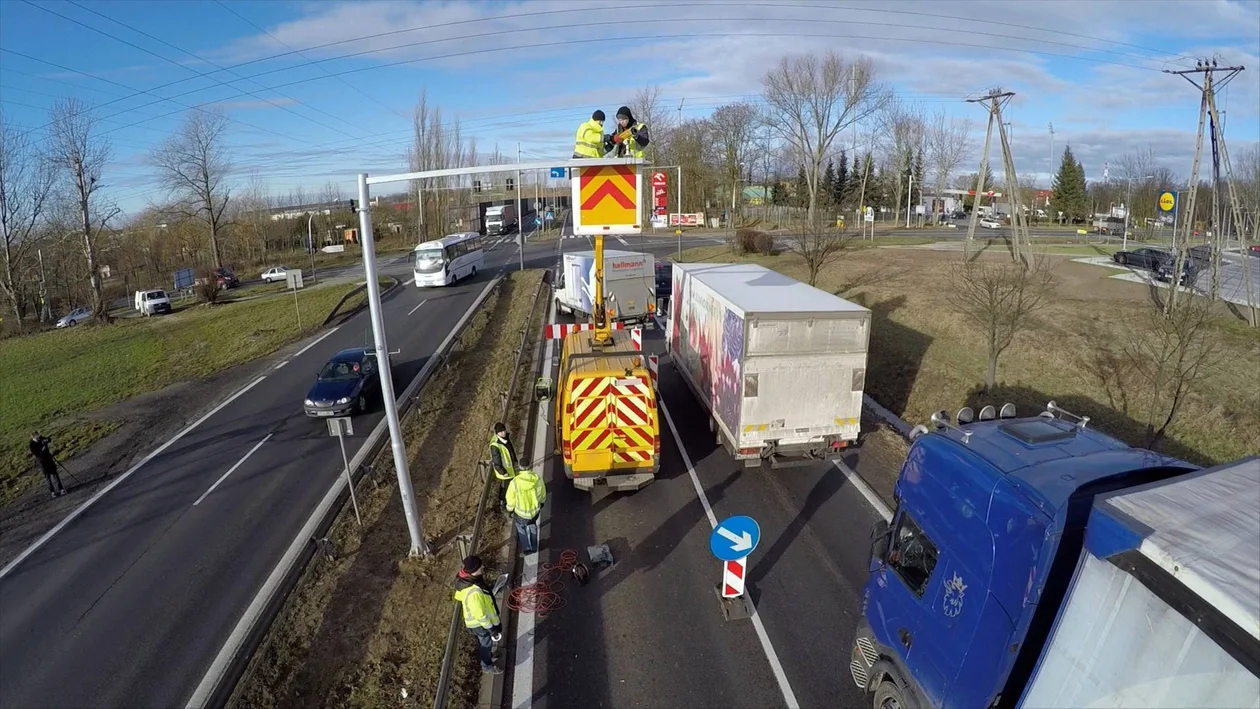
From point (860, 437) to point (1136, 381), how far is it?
28.0 ft

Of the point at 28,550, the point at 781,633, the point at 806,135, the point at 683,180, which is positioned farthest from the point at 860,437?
the point at 683,180

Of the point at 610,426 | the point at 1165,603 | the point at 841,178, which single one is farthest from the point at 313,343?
the point at 841,178

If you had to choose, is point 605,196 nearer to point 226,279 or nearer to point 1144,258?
point 1144,258

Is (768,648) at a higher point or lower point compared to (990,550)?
lower

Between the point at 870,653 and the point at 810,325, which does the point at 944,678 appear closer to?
the point at 870,653

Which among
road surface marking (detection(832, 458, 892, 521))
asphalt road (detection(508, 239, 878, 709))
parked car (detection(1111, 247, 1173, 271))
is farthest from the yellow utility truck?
parked car (detection(1111, 247, 1173, 271))

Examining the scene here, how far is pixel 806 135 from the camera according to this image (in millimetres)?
58469

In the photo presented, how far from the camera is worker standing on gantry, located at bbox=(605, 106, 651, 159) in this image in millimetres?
7789

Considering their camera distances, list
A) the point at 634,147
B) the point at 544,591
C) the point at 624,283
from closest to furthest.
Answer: the point at 634,147 < the point at 544,591 < the point at 624,283

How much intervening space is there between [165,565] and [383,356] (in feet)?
17.7

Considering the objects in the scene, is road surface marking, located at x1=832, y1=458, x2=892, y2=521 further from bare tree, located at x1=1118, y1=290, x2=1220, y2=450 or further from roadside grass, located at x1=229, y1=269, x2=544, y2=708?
roadside grass, located at x1=229, y1=269, x2=544, y2=708

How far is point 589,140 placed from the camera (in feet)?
25.8

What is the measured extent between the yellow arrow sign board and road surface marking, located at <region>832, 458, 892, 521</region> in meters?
6.09

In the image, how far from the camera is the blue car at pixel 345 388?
15.7m
